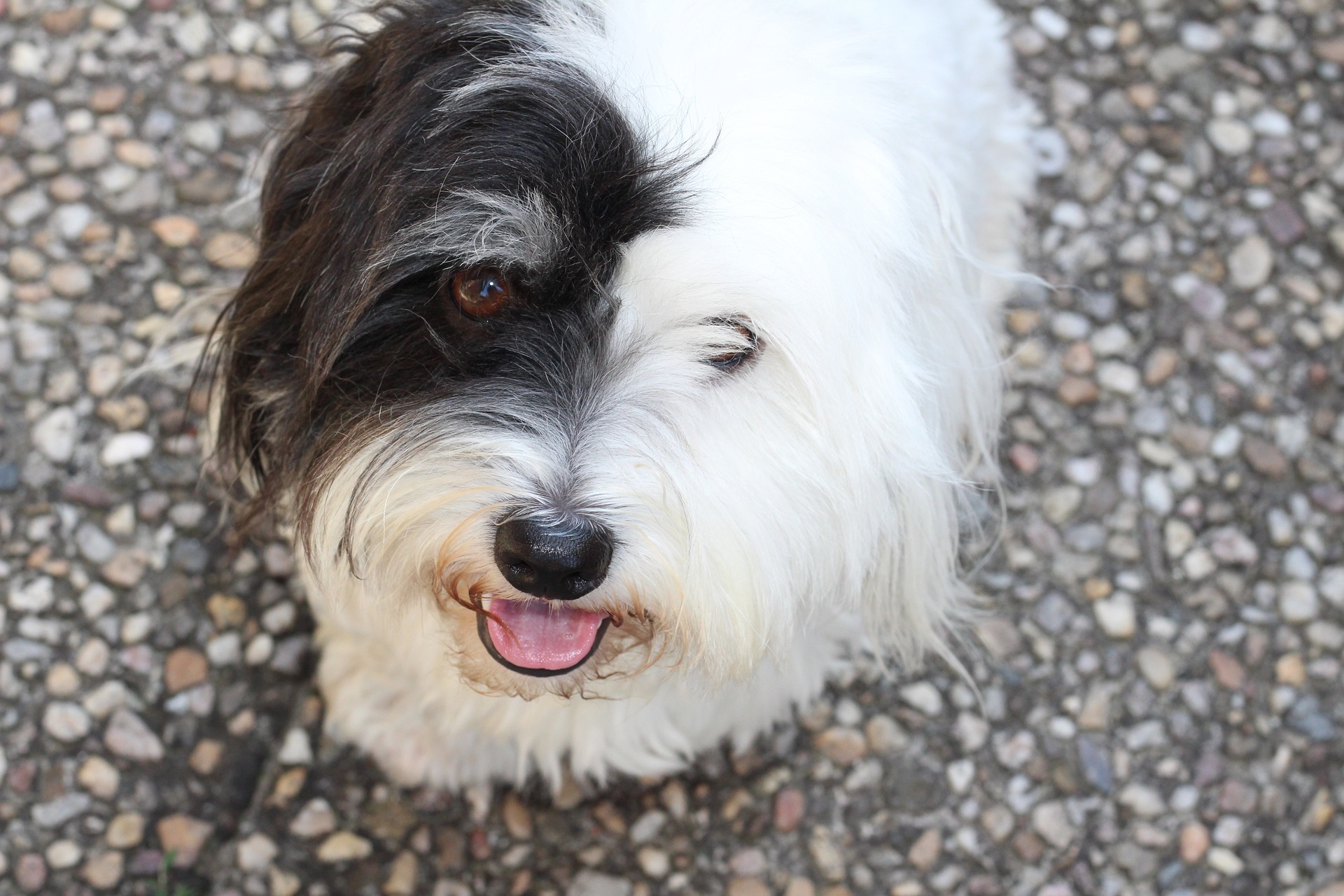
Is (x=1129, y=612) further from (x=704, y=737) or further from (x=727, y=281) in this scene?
(x=727, y=281)

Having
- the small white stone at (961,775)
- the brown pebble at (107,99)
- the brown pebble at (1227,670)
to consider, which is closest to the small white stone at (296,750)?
the small white stone at (961,775)

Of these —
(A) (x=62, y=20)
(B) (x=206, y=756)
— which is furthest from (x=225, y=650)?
(A) (x=62, y=20)

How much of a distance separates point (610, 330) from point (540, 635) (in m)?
0.46

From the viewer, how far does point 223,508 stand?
8.22 feet

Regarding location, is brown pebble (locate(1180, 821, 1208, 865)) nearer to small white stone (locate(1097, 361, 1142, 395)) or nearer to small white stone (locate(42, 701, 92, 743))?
small white stone (locate(1097, 361, 1142, 395))

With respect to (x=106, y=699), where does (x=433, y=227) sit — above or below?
above

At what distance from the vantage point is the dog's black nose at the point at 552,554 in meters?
1.54

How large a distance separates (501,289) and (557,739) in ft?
3.16

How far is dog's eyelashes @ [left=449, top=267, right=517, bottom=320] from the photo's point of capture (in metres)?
1.66

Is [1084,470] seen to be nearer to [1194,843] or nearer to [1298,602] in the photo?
[1298,602]

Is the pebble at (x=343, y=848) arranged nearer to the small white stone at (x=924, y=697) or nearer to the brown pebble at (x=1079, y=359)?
the small white stone at (x=924, y=697)

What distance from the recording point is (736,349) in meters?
1.64

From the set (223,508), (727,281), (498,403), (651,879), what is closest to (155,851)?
(223,508)

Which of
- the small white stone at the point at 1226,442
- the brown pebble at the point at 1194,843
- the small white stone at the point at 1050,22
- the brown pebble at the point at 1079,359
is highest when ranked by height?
the small white stone at the point at 1050,22
